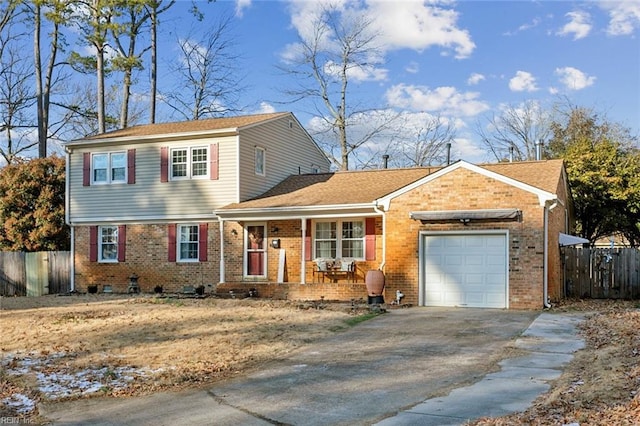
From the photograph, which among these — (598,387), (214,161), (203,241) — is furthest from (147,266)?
(598,387)

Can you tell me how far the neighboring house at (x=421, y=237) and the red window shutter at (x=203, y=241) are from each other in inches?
32.2

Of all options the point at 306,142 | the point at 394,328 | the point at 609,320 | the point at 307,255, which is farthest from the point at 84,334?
the point at 306,142

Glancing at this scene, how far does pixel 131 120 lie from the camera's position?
1640 inches

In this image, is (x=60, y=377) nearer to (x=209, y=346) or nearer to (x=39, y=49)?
(x=209, y=346)

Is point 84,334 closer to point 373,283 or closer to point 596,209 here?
point 373,283

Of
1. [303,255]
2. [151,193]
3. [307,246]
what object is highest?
[151,193]

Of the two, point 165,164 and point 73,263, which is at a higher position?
point 165,164

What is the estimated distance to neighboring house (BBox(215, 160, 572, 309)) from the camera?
49.6ft

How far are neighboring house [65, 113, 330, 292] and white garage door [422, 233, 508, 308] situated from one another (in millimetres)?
7013

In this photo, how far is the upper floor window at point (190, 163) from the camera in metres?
20.8

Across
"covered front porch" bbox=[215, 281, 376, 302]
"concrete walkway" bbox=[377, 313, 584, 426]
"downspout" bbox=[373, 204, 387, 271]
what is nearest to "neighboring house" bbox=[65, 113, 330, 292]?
"covered front porch" bbox=[215, 281, 376, 302]

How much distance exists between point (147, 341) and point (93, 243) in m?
12.6

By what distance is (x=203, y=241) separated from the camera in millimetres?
20609

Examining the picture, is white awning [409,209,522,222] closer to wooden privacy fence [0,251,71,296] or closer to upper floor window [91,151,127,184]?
upper floor window [91,151,127,184]
